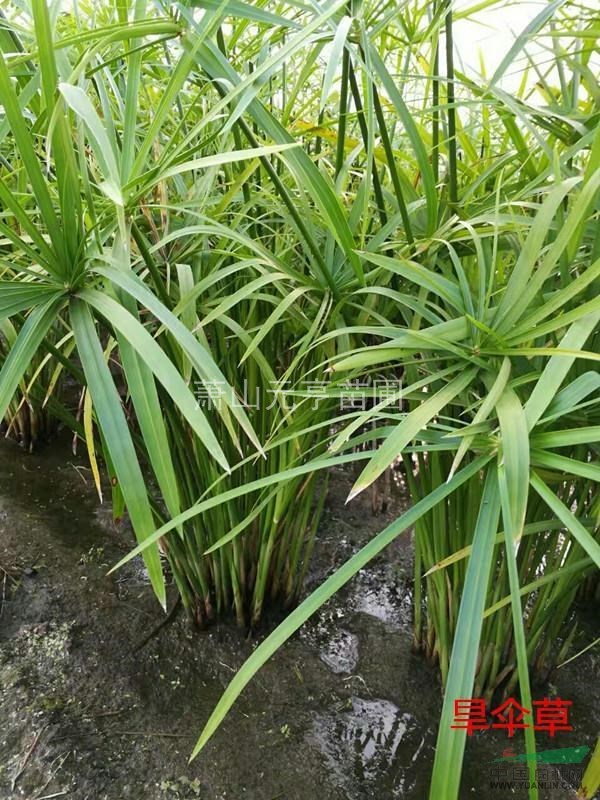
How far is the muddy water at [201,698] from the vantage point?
27.2 inches

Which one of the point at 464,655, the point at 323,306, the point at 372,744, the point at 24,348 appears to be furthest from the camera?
the point at 372,744

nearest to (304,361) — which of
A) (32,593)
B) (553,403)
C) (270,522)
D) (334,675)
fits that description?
(270,522)

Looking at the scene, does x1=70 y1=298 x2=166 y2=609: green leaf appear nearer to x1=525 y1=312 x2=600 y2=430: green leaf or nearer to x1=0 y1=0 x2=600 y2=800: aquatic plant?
x1=0 y1=0 x2=600 y2=800: aquatic plant

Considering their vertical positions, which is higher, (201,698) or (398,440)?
(398,440)

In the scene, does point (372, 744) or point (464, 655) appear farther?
point (372, 744)

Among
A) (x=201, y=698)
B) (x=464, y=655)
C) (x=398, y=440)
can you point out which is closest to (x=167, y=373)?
(x=398, y=440)

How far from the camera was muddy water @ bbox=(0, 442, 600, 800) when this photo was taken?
2.26ft

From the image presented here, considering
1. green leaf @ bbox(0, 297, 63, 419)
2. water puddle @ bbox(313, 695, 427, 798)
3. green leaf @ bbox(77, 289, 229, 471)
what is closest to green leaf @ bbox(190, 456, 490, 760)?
green leaf @ bbox(77, 289, 229, 471)

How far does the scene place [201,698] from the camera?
0.79 meters

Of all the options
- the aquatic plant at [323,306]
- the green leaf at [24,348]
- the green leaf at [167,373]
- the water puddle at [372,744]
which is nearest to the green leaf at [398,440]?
the aquatic plant at [323,306]

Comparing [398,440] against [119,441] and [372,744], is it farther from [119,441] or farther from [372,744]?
[372,744]

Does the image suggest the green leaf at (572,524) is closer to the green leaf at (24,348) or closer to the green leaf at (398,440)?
the green leaf at (398,440)

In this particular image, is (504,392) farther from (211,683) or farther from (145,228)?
(211,683)

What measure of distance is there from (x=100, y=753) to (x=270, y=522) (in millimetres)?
351
